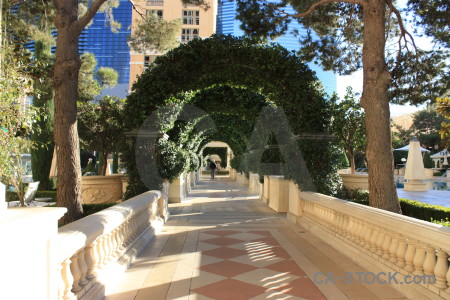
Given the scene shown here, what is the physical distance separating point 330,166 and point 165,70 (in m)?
4.29

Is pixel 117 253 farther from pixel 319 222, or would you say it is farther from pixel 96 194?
pixel 96 194

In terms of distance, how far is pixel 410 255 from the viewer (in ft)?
10.9

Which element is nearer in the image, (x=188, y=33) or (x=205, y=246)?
(x=205, y=246)

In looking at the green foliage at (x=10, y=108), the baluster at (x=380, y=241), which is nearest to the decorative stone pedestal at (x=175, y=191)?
the green foliage at (x=10, y=108)

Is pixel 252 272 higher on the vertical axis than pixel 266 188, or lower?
lower

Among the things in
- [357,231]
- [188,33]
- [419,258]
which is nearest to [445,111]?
[357,231]

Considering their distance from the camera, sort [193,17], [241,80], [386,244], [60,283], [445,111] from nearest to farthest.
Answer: [60,283]
[386,244]
[445,111]
[241,80]
[193,17]

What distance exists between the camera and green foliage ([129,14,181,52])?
8213 mm

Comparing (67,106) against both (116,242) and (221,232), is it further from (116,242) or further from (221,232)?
(221,232)

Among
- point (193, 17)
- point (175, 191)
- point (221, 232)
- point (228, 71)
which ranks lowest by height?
point (221, 232)

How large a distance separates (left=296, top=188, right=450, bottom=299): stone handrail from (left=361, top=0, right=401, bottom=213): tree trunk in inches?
31.0

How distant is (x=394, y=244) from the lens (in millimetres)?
3656

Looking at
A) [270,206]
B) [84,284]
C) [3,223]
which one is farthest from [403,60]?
[3,223]

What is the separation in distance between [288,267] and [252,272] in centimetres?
54
